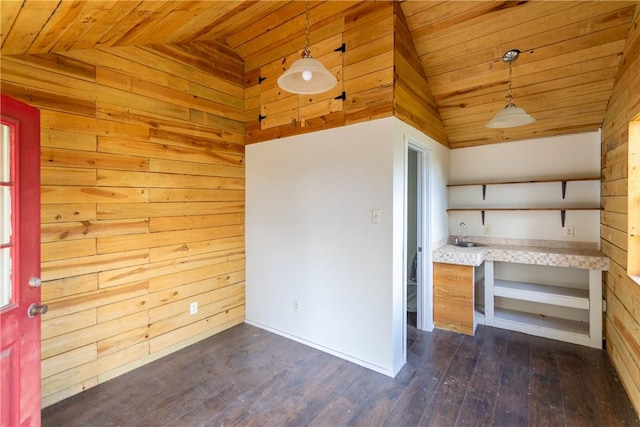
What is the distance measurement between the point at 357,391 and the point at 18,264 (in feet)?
7.20

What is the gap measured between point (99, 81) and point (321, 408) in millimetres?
2945

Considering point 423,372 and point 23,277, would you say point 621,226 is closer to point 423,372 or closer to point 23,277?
point 423,372

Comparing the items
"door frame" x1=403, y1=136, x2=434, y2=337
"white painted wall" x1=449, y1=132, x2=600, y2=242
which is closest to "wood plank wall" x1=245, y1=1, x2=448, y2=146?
"door frame" x1=403, y1=136, x2=434, y2=337

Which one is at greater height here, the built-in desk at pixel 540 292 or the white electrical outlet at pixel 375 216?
the white electrical outlet at pixel 375 216

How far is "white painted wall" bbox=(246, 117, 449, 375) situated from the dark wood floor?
0.27m

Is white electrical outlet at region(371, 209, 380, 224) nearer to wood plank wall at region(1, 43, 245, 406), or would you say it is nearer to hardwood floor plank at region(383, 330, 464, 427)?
hardwood floor plank at region(383, 330, 464, 427)

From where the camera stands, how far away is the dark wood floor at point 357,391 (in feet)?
6.41

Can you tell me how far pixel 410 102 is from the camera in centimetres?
265

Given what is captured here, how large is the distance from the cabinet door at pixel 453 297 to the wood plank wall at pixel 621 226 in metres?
1.09

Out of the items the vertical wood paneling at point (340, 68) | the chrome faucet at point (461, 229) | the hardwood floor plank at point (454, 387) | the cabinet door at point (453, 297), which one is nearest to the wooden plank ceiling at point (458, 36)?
the vertical wood paneling at point (340, 68)

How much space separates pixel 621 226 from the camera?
2.36 meters

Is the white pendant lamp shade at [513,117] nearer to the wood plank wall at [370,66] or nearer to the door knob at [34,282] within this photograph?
the wood plank wall at [370,66]

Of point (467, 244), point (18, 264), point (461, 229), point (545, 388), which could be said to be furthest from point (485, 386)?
point (18, 264)

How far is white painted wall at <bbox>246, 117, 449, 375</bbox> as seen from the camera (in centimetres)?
244
